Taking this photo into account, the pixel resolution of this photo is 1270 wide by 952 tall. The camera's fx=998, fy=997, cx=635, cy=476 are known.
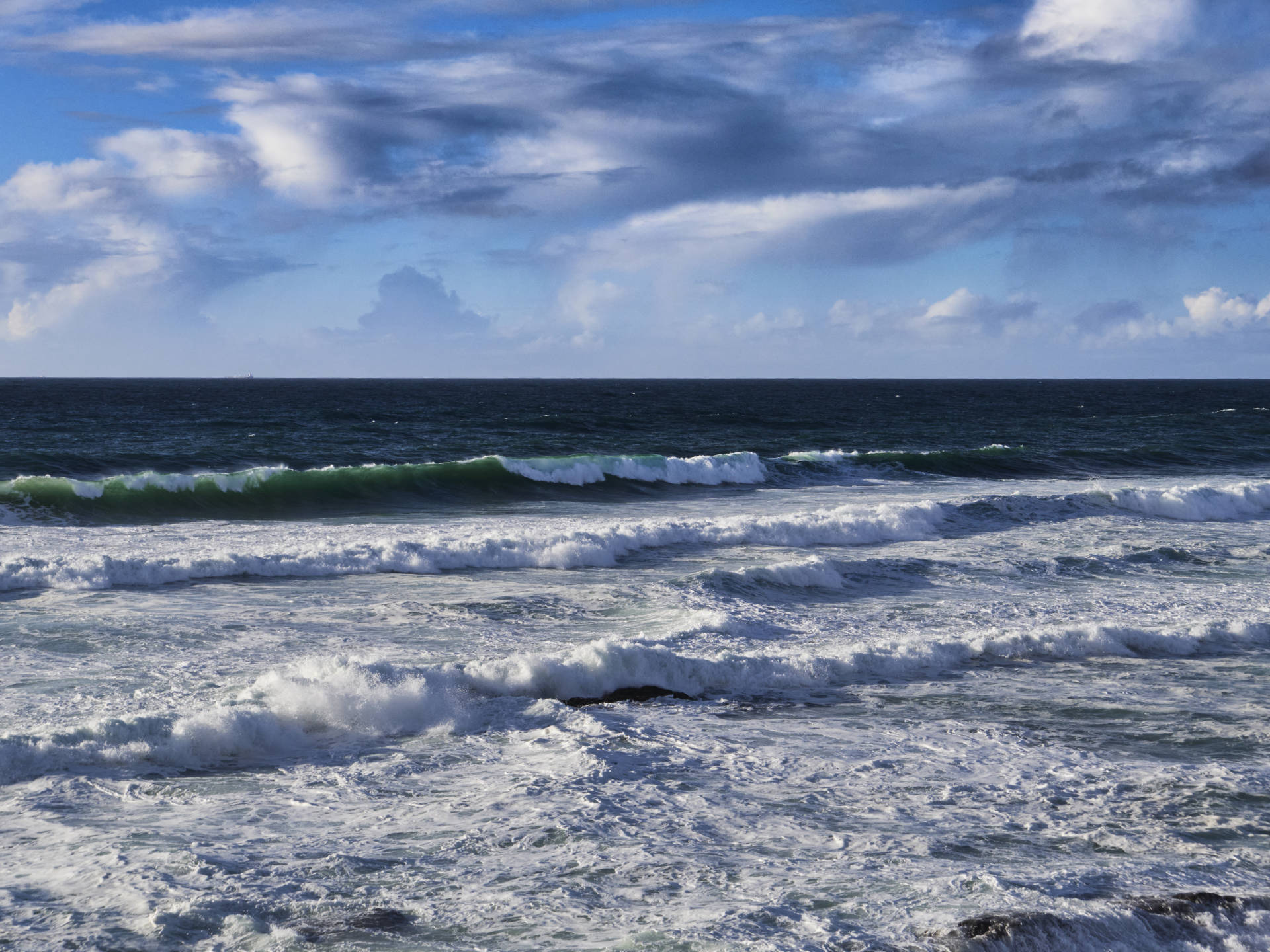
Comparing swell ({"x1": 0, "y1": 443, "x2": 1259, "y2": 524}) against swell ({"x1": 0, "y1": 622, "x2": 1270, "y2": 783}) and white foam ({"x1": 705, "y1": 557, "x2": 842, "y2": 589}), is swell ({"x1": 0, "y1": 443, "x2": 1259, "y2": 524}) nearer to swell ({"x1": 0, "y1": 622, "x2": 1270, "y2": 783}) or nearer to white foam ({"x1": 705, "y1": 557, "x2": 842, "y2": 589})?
white foam ({"x1": 705, "y1": 557, "x2": 842, "y2": 589})

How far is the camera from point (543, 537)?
15391 mm

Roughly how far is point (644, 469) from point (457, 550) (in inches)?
497

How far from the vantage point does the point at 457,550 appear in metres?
14.7

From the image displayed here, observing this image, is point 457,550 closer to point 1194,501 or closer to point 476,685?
point 476,685

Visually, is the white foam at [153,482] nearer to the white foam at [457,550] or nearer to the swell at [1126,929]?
the white foam at [457,550]

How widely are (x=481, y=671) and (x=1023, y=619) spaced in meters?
6.53

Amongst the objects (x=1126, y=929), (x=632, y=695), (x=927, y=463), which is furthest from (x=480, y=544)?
(x=927, y=463)

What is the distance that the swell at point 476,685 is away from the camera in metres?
6.69

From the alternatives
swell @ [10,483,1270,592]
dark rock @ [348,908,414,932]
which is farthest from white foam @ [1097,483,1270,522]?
dark rock @ [348,908,414,932]

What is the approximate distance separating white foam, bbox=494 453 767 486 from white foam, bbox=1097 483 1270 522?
29.7 feet

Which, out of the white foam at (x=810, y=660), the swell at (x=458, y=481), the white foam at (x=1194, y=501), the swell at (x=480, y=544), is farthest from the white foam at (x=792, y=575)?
the white foam at (x=1194, y=501)

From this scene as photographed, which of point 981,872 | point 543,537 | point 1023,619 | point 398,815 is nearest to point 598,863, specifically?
point 398,815

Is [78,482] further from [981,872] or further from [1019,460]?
[1019,460]

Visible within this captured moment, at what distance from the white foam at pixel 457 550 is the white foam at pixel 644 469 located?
26.3 feet
